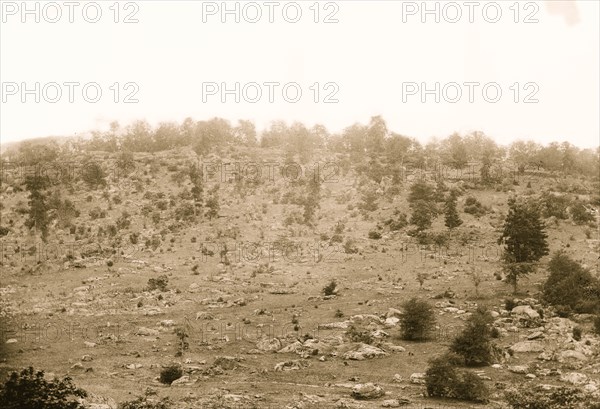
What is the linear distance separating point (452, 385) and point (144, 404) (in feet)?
49.7

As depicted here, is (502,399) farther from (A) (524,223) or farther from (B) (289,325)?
(A) (524,223)

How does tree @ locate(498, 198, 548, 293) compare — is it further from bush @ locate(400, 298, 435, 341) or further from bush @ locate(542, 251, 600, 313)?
bush @ locate(400, 298, 435, 341)

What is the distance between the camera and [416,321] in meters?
39.6

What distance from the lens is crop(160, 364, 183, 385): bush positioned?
32094 mm

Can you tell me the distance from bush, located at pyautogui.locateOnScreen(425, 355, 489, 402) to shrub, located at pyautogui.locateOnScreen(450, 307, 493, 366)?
4.71 meters

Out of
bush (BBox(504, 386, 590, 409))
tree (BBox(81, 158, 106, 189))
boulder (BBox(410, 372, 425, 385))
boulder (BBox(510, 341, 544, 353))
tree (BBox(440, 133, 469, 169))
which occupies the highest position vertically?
tree (BBox(440, 133, 469, 169))

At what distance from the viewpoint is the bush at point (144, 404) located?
26.1m

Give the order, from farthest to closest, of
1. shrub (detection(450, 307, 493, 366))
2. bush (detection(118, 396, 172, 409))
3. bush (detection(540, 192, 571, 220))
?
1. bush (detection(540, 192, 571, 220))
2. shrub (detection(450, 307, 493, 366))
3. bush (detection(118, 396, 172, 409))

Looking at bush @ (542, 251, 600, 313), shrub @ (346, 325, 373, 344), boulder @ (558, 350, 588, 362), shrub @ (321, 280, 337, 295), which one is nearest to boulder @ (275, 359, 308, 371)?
shrub @ (346, 325, 373, 344)

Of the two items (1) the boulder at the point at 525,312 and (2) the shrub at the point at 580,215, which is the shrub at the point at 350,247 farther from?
(2) the shrub at the point at 580,215

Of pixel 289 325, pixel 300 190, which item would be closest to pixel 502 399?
pixel 289 325

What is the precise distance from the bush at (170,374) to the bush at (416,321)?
51.7 ft

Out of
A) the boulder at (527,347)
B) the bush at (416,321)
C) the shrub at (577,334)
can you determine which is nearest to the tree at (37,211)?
the bush at (416,321)

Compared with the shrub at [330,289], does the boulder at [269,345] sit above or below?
below
